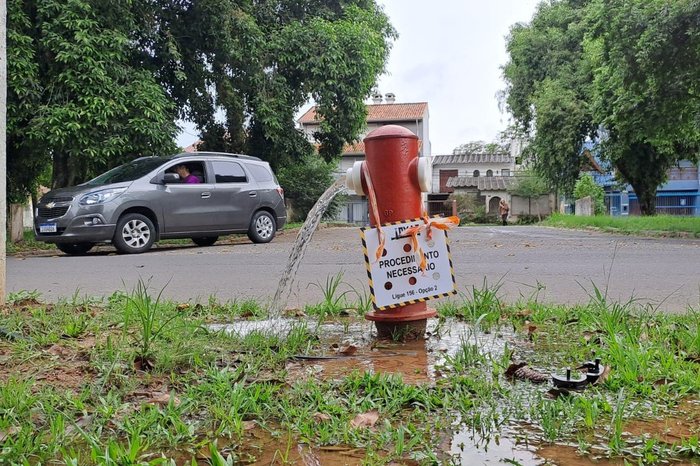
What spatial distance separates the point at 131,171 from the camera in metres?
11.0

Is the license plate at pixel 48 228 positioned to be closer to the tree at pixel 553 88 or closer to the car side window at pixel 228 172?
the car side window at pixel 228 172

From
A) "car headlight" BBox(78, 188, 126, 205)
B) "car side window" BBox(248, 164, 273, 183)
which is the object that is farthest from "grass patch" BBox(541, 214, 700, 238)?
"car headlight" BBox(78, 188, 126, 205)

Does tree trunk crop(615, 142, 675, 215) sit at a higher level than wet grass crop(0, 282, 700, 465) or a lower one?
higher

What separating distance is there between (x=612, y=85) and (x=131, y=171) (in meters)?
13.0

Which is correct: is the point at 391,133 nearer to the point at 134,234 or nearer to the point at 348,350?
the point at 348,350

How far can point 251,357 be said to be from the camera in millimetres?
2715

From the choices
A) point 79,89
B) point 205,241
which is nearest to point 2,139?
point 79,89

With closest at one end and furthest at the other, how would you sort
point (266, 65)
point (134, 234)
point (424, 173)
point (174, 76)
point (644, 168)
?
point (424, 173), point (134, 234), point (174, 76), point (266, 65), point (644, 168)

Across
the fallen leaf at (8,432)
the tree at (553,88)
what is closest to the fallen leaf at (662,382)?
the fallen leaf at (8,432)

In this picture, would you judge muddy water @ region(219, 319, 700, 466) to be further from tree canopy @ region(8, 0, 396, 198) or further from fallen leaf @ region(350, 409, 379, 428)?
tree canopy @ region(8, 0, 396, 198)

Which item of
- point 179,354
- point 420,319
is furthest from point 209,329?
point 420,319

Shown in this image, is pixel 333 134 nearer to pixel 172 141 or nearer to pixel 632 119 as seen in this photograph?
pixel 172 141

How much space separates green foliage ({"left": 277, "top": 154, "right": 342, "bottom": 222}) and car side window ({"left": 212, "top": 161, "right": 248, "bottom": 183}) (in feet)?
54.1

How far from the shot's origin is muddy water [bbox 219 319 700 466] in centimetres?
175
